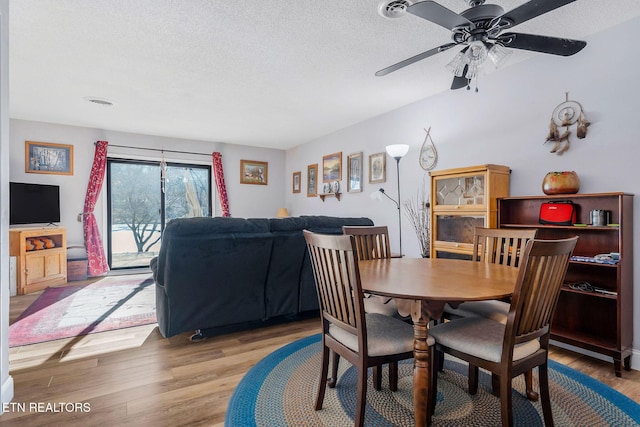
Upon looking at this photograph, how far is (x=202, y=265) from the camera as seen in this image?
2.61 meters

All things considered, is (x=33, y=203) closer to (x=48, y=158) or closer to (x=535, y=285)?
(x=48, y=158)

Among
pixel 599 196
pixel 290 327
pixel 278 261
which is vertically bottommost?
pixel 290 327

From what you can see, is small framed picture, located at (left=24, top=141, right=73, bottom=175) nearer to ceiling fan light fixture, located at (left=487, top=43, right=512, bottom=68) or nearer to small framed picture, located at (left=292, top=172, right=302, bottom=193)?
small framed picture, located at (left=292, top=172, right=302, bottom=193)

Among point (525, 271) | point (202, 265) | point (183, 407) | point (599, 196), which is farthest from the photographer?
point (202, 265)

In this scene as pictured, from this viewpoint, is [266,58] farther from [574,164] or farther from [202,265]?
[574,164]

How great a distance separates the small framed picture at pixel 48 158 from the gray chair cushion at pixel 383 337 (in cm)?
536

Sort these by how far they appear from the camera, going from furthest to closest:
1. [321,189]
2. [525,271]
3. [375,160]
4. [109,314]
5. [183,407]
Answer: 1. [321,189]
2. [375,160]
3. [109,314]
4. [183,407]
5. [525,271]

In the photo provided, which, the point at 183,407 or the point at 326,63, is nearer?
the point at 183,407

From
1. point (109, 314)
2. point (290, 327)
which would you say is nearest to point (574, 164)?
point (290, 327)

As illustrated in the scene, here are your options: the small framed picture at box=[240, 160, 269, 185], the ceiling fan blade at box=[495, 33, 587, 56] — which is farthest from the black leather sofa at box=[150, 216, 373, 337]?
the small framed picture at box=[240, 160, 269, 185]

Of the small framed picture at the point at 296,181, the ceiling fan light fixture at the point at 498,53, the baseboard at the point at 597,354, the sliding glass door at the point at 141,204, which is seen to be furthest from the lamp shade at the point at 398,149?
the sliding glass door at the point at 141,204

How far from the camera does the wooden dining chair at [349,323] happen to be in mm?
1481

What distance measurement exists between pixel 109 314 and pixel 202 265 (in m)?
1.53

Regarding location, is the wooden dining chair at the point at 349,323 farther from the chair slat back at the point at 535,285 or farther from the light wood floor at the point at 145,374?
the light wood floor at the point at 145,374
